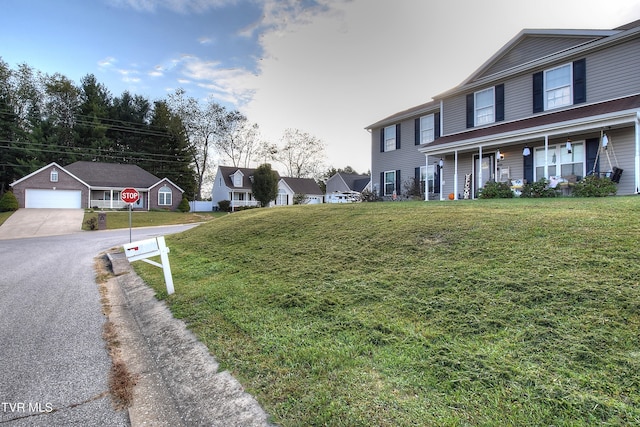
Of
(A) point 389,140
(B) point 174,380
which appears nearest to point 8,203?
(A) point 389,140

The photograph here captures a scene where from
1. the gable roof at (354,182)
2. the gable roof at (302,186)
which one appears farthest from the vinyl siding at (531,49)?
the gable roof at (302,186)

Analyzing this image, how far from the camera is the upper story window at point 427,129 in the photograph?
56.2ft

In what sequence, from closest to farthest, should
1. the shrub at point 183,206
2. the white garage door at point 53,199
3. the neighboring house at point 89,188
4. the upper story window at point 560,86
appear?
the upper story window at point 560,86, the white garage door at point 53,199, the neighboring house at point 89,188, the shrub at point 183,206

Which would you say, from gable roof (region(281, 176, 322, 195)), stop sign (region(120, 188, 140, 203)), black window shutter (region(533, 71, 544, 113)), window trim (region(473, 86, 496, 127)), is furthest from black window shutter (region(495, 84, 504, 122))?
gable roof (region(281, 176, 322, 195))

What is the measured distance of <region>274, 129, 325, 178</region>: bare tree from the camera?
5366cm

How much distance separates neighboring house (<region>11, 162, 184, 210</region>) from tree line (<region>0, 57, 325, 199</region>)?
7.07m

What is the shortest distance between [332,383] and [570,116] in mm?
13117

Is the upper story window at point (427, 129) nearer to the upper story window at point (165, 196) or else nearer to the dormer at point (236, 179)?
the dormer at point (236, 179)

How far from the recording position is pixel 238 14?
13555 mm

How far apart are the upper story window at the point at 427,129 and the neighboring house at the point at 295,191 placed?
91.1 ft

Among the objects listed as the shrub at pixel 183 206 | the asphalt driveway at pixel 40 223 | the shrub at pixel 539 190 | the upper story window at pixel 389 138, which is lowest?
the asphalt driveway at pixel 40 223

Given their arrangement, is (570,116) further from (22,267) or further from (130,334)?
(22,267)

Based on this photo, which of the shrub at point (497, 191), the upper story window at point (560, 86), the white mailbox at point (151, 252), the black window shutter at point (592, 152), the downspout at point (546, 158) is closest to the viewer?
the white mailbox at point (151, 252)

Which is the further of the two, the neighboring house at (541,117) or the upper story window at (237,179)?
the upper story window at (237,179)
